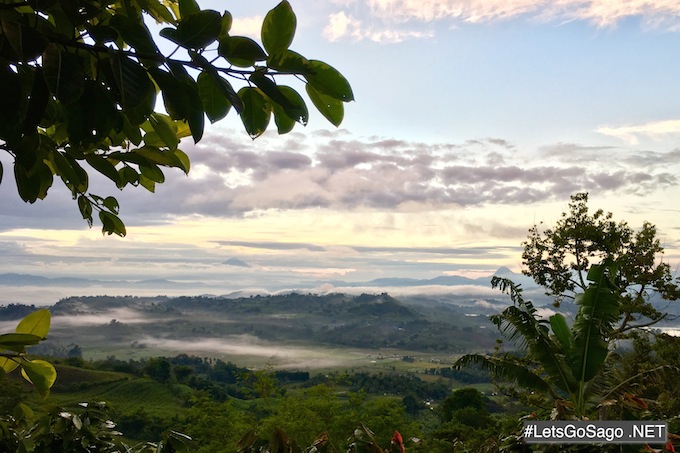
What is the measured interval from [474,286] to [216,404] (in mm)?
114286

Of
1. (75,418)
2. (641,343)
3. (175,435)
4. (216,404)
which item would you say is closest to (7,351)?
(175,435)

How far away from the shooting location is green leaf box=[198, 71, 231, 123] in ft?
1.65

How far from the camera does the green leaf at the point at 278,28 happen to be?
48 cm

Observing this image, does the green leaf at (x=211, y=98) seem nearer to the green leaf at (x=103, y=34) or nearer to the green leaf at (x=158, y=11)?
the green leaf at (x=103, y=34)

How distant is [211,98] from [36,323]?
0.50 m

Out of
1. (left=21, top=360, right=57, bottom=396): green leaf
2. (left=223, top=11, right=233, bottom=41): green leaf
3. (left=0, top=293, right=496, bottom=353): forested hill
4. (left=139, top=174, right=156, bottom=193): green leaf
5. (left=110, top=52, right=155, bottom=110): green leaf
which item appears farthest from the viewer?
(left=0, top=293, right=496, bottom=353): forested hill

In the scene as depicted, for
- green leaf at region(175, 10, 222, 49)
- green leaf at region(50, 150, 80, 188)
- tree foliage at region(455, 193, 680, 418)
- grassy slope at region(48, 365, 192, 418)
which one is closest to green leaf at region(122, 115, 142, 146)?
green leaf at region(50, 150, 80, 188)

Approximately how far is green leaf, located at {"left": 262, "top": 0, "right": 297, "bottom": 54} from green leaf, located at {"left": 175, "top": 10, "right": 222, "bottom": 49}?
0.05 meters

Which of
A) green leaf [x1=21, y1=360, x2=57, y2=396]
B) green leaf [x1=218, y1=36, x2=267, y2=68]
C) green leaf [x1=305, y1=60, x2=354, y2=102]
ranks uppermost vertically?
green leaf [x1=218, y1=36, x2=267, y2=68]

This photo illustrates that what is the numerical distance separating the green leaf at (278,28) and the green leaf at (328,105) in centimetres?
5

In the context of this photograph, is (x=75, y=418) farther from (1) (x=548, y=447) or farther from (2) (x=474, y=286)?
(2) (x=474, y=286)

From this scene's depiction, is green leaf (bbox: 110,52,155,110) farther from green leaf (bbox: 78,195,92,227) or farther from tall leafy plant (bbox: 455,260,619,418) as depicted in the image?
tall leafy plant (bbox: 455,260,619,418)

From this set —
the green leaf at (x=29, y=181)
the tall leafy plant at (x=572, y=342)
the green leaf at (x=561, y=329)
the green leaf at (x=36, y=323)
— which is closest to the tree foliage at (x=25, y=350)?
the green leaf at (x=36, y=323)

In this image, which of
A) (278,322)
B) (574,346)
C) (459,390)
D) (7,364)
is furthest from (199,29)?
(278,322)
